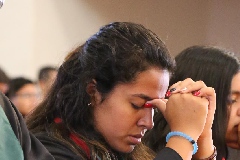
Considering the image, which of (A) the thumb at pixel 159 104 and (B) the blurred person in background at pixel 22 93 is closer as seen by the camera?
(A) the thumb at pixel 159 104

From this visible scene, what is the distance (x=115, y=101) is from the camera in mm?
1168

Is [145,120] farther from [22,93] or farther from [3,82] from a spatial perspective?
[22,93]

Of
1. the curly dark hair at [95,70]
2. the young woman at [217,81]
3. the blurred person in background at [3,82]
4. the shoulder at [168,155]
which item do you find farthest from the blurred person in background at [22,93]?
the shoulder at [168,155]

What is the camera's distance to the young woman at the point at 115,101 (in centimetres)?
115

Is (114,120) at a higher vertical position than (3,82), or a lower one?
higher

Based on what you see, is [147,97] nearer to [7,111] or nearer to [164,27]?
[7,111]

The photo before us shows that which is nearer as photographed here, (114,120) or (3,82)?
(114,120)

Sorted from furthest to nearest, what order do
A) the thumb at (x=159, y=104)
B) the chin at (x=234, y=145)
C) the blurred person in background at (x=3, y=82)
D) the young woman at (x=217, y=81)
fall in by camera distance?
the blurred person in background at (x=3, y=82)
the chin at (x=234, y=145)
the young woman at (x=217, y=81)
the thumb at (x=159, y=104)

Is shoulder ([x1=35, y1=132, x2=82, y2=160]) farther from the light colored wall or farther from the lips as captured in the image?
the light colored wall

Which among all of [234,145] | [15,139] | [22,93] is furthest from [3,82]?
Result: [15,139]

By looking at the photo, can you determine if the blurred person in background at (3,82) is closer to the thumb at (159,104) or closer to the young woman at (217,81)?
the young woman at (217,81)

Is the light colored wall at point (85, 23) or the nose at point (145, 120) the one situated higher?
the nose at point (145, 120)

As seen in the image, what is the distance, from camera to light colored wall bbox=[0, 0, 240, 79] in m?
3.62

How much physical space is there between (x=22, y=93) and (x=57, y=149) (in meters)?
1.88
